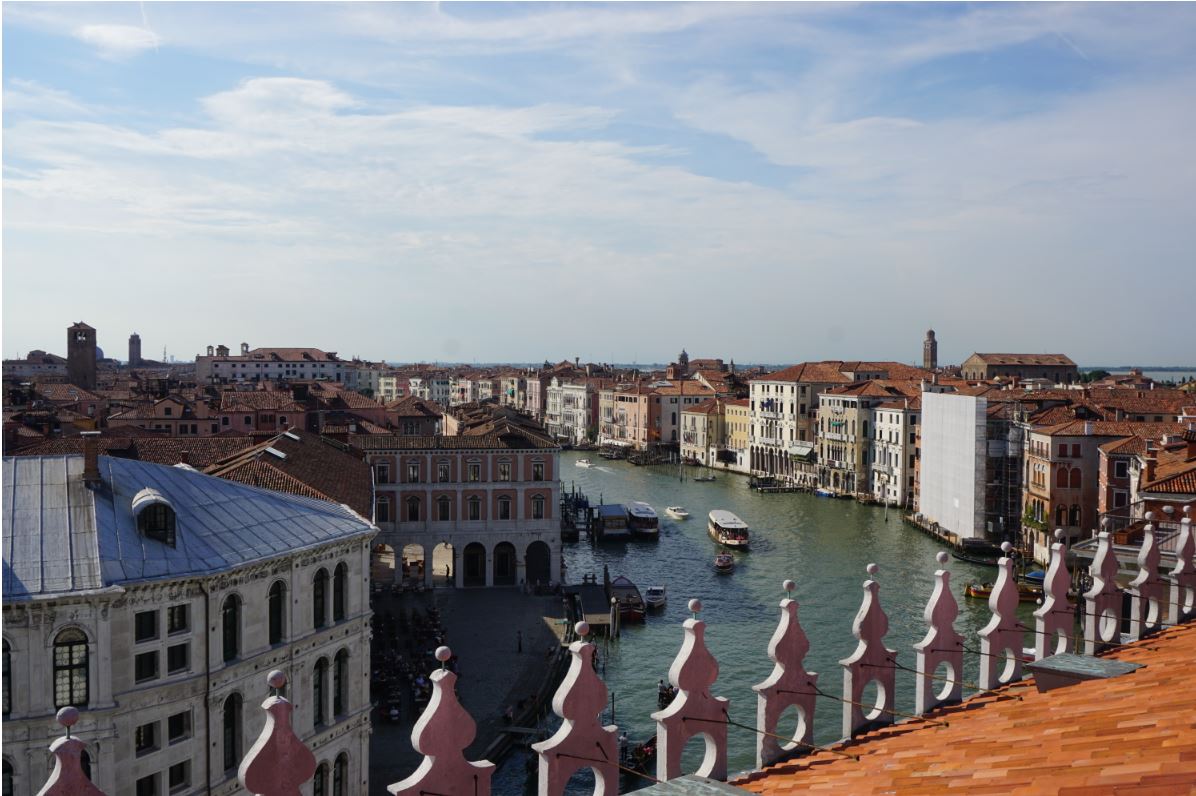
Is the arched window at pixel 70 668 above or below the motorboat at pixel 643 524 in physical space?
above

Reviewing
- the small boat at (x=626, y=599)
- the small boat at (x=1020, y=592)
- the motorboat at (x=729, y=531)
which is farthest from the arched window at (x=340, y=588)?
the motorboat at (x=729, y=531)

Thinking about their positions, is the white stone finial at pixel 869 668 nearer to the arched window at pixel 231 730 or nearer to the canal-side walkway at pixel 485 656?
the arched window at pixel 231 730

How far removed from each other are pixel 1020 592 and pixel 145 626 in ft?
76.2

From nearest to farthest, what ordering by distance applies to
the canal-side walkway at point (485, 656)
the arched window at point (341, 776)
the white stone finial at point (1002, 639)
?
the white stone finial at point (1002, 639) < the arched window at point (341, 776) < the canal-side walkway at point (485, 656)

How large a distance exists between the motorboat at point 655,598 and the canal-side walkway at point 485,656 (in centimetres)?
244

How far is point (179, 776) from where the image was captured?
1259cm

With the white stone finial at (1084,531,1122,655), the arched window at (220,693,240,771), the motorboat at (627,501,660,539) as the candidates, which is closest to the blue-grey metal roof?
the arched window at (220,693,240,771)

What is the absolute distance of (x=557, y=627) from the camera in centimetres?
2627

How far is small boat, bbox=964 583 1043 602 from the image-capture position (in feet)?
92.4

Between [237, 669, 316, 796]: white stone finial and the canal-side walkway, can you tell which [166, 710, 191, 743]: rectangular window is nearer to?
the canal-side walkway

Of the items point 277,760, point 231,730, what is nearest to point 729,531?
point 231,730

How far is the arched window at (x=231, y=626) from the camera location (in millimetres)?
13297

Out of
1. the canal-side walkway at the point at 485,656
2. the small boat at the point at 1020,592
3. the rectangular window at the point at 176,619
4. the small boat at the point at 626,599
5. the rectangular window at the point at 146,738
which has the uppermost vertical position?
the rectangular window at the point at 176,619

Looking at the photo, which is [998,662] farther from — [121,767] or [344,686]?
[344,686]
